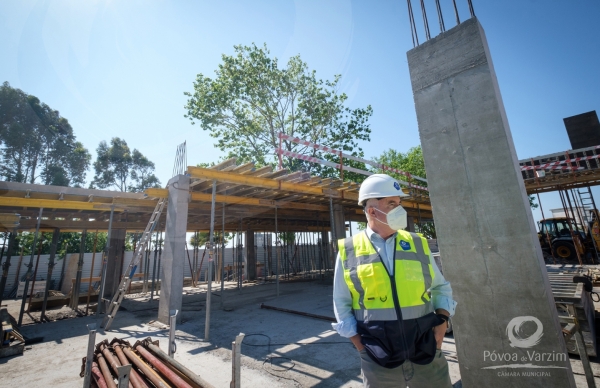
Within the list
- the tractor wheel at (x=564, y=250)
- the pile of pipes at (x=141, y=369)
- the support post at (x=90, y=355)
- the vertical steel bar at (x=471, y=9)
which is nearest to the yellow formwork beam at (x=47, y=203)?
the pile of pipes at (x=141, y=369)

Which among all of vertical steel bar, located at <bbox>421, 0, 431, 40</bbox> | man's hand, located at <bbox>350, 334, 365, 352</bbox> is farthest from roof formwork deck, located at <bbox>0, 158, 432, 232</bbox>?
man's hand, located at <bbox>350, 334, 365, 352</bbox>

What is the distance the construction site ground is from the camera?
3807mm

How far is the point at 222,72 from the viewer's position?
2061 cm

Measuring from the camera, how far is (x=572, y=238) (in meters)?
13.5

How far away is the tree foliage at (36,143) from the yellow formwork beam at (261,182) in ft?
94.5

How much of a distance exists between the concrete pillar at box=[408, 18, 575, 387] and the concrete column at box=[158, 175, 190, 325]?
6292 millimetres

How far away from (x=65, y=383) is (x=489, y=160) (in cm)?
648

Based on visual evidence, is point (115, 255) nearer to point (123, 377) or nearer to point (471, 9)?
point (123, 377)

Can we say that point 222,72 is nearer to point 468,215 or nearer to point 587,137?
point 468,215

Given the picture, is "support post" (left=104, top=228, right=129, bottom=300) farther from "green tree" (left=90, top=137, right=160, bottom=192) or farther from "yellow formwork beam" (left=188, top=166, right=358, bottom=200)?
"green tree" (left=90, top=137, right=160, bottom=192)

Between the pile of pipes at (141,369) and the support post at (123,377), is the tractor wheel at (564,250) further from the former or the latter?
the support post at (123,377)

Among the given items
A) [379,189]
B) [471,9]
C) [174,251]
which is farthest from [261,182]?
[471,9]

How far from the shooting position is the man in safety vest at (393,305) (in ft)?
5.96

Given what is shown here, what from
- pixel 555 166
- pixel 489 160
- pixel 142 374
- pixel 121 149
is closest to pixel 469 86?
pixel 489 160
